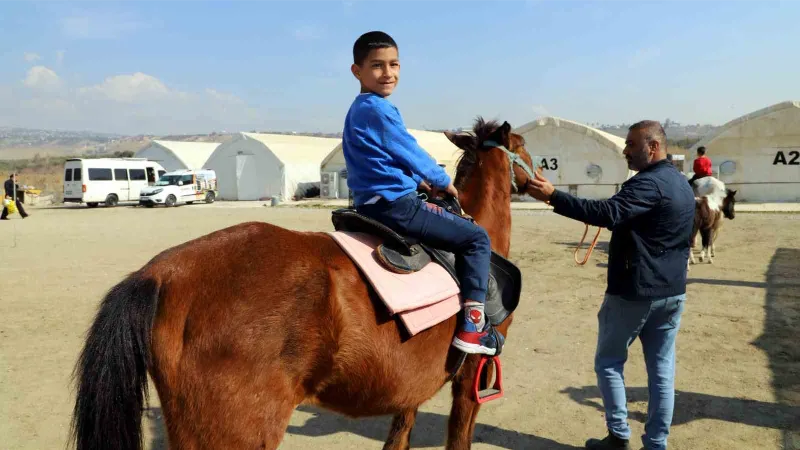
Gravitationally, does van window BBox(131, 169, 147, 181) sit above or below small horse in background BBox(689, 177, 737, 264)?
above

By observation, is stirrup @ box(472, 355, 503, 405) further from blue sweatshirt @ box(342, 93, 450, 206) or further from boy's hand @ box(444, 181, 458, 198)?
blue sweatshirt @ box(342, 93, 450, 206)

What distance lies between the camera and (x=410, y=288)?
8.68 feet

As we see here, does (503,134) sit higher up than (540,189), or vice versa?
(503,134)

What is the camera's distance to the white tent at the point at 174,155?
39.6 metres

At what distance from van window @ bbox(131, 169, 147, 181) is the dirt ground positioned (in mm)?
21341

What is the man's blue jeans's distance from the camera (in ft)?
12.2

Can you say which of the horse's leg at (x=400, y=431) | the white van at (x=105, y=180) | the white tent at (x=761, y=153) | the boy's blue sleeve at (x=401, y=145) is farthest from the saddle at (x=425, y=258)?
the white van at (x=105, y=180)

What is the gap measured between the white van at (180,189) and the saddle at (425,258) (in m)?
29.7

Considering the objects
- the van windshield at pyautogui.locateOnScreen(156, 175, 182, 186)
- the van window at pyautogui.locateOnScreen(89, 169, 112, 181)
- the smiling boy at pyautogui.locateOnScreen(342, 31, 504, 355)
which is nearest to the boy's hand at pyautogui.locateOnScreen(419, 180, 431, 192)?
the smiling boy at pyautogui.locateOnScreen(342, 31, 504, 355)

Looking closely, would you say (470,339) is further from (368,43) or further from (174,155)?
(174,155)

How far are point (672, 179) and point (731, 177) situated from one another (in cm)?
2420

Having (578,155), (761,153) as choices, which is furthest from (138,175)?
(761,153)

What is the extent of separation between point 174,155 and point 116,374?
136 feet

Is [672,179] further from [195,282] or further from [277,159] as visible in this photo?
[277,159]
